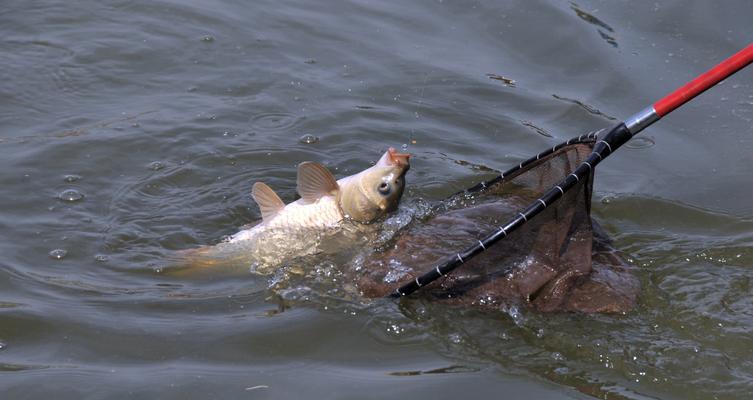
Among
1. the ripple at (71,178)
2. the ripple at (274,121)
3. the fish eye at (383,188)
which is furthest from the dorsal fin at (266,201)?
the ripple at (274,121)

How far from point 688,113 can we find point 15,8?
5.27 m

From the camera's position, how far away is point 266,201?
189 inches

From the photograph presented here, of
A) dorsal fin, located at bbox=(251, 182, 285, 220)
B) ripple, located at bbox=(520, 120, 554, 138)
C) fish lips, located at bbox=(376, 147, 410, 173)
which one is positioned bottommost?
dorsal fin, located at bbox=(251, 182, 285, 220)

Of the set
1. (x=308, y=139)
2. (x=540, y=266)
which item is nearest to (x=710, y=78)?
(x=540, y=266)

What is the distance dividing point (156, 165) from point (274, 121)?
98cm

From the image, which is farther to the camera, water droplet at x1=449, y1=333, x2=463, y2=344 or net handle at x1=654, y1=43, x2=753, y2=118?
water droplet at x1=449, y1=333, x2=463, y2=344

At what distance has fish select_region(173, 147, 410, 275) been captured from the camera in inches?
183

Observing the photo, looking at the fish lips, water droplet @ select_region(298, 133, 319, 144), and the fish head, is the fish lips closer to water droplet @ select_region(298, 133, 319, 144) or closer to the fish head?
the fish head

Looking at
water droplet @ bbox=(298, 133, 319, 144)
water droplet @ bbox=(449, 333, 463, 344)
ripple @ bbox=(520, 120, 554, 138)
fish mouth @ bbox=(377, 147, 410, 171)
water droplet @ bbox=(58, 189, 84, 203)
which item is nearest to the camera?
water droplet @ bbox=(449, 333, 463, 344)

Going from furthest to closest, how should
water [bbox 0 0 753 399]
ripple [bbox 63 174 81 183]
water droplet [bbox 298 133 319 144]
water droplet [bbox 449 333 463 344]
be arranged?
water droplet [bbox 298 133 319 144] → ripple [bbox 63 174 81 183] → water droplet [bbox 449 333 463 344] → water [bbox 0 0 753 399]

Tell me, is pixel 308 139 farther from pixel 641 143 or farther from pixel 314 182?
pixel 641 143

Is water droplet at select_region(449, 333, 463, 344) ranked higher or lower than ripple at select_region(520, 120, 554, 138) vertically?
lower

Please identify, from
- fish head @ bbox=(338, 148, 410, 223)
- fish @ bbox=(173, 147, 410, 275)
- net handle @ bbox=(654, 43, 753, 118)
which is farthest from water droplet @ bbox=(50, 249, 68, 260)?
net handle @ bbox=(654, 43, 753, 118)

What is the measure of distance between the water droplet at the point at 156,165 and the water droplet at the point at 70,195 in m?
0.52
